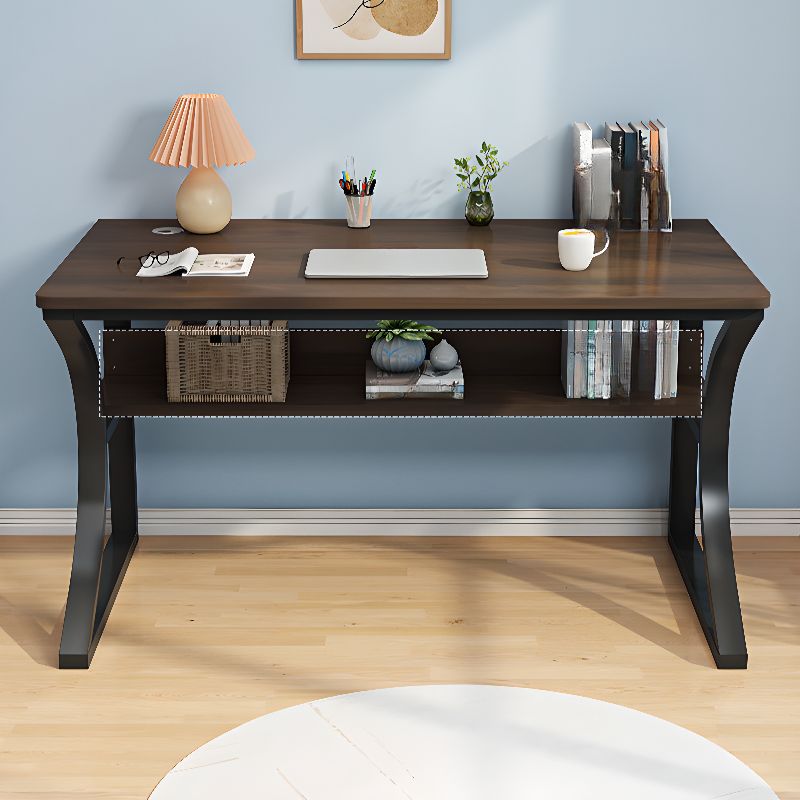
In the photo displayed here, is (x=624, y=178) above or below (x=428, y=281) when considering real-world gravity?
above

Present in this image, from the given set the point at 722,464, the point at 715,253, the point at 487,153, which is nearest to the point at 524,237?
the point at 487,153

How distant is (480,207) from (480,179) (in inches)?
3.0

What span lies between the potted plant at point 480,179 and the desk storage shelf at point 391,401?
1.02 feet

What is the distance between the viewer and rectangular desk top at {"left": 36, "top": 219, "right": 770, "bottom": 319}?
256cm

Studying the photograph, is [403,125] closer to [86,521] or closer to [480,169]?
[480,169]

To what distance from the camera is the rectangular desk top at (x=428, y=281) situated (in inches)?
101

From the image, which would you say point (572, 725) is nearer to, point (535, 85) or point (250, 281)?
point (250, 281)

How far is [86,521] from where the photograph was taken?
9.36ft

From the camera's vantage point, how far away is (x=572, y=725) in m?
2.54

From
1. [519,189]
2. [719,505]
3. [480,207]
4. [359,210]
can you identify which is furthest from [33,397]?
[719,505]

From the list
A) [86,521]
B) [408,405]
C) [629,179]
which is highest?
[629,179]

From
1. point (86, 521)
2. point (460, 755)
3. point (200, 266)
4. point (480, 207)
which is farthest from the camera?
point (480, 207)

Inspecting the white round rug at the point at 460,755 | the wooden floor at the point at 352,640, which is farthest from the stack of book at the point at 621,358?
the white round rug at the point at 460,755

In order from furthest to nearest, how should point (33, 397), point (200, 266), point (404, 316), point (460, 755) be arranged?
point (33, 397), point (200, 266), point (404, 316), point (460, 755)
